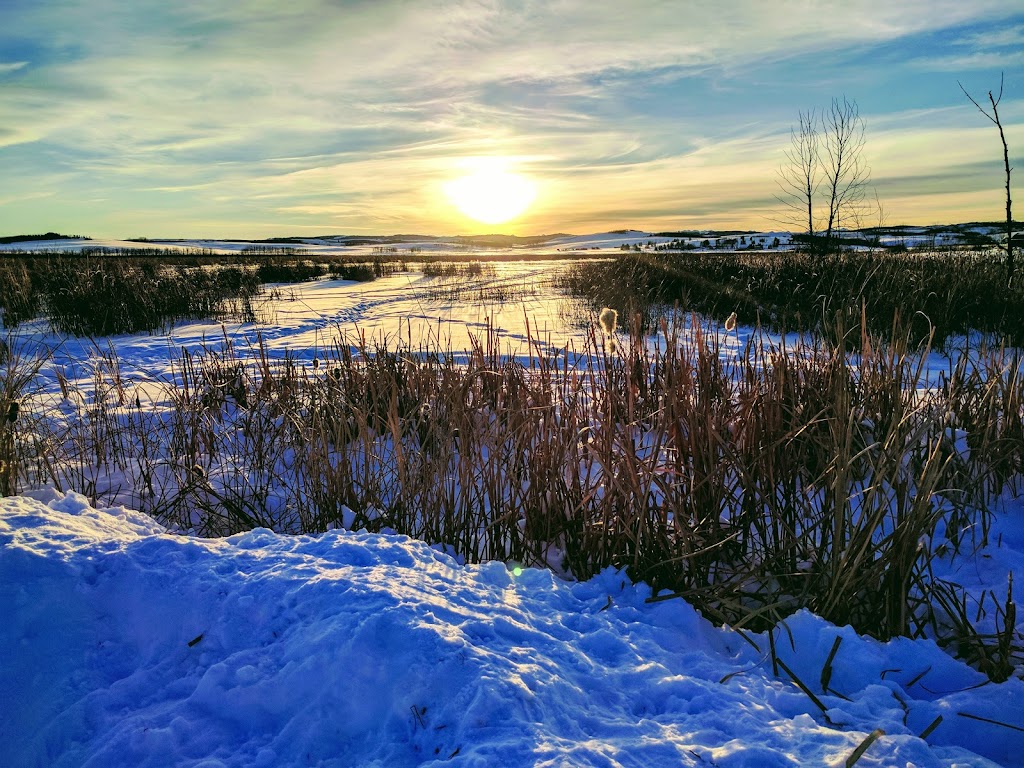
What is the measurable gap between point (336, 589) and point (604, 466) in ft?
3.68

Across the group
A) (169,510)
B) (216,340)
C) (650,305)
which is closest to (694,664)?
(169,510)

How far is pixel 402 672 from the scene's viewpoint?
1.40 metres

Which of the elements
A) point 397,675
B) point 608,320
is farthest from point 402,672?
point 608,320

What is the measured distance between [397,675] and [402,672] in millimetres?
13

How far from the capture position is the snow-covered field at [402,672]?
1298 mm

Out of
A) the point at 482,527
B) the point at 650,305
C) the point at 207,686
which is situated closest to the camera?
the point at 207,686

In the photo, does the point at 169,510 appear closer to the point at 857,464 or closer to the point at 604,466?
the point at 604,466

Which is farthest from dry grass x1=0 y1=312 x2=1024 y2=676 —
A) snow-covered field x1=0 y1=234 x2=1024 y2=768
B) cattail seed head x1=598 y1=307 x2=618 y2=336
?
cattail seed head x1=598 y1=307 x2=618 y2=336

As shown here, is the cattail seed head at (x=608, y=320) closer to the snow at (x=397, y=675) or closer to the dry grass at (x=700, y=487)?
the dry grass at (x=700, y=487)

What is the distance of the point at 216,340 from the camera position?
28.0ft

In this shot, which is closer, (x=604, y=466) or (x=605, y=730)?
(x=605, y=730)

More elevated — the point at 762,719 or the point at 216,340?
the point at 216,340

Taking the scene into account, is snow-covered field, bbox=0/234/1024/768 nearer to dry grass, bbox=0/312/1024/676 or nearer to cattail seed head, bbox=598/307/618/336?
dry grass, bbox=0/312/1024/676

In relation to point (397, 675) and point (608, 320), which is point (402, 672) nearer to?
point (397, 675)
